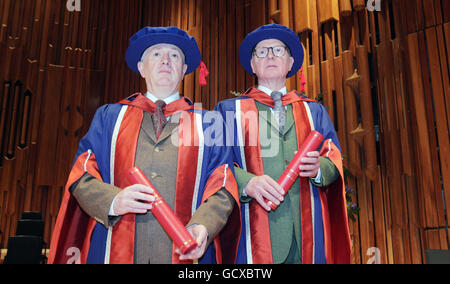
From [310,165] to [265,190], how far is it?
0.21 metres

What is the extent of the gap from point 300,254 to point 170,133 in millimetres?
736

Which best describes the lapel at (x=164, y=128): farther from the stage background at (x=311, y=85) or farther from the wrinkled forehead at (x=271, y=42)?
the stage background at (x=311, y=85)

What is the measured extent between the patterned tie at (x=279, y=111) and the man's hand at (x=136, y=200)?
0.77m

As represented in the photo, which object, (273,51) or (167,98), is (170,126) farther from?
(273,51)

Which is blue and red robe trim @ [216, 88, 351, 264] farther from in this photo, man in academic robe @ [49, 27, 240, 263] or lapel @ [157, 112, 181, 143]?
lapel @ [157, 112, 181, 143]

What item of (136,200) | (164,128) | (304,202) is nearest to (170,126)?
(164,128)

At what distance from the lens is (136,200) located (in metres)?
1.47

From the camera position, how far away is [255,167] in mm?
1866

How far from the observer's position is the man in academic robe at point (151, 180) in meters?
1.53

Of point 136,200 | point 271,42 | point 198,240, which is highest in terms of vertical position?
point 271,42

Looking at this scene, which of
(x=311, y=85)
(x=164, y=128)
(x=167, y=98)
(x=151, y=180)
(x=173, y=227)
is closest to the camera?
(x=173, y=227)

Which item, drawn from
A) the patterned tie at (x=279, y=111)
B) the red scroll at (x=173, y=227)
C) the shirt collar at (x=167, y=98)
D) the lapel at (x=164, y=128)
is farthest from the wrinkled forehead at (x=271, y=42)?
the red scroll at (x=173, y=227)
